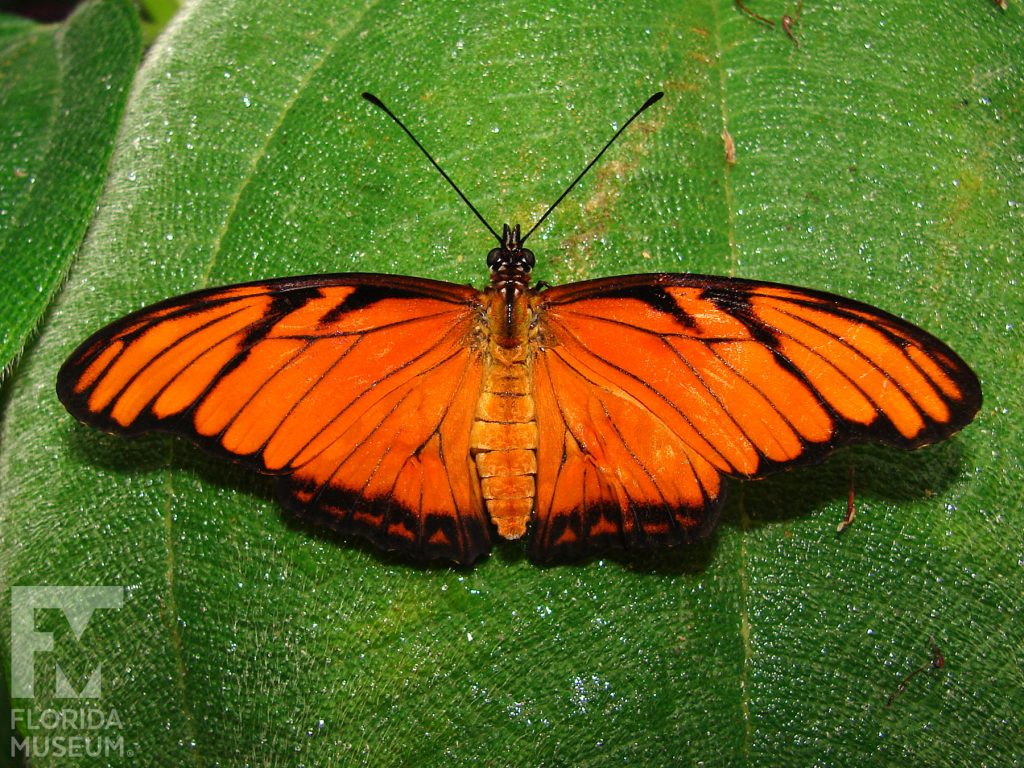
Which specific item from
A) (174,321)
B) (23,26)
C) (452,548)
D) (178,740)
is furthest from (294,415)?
(23,26)

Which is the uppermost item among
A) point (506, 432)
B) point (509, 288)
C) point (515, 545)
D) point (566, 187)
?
point (566, 187)

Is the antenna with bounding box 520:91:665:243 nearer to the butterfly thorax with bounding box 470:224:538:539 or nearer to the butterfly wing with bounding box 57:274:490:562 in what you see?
A: the butterfly thorax with bounding box 470:224:538:539

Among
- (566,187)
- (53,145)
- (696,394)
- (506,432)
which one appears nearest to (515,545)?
(506,432)

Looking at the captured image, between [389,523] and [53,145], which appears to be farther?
[53,145]

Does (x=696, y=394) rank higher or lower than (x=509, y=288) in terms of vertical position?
lower

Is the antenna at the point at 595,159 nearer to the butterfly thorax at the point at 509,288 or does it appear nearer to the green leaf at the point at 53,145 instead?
the butterfly thorax at the point at 509,288

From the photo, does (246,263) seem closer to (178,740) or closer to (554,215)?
(554,215)

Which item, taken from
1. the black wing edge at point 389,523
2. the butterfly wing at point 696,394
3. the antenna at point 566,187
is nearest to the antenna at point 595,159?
the antenna at point 566,187

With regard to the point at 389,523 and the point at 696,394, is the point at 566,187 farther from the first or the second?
the point at 389,523
